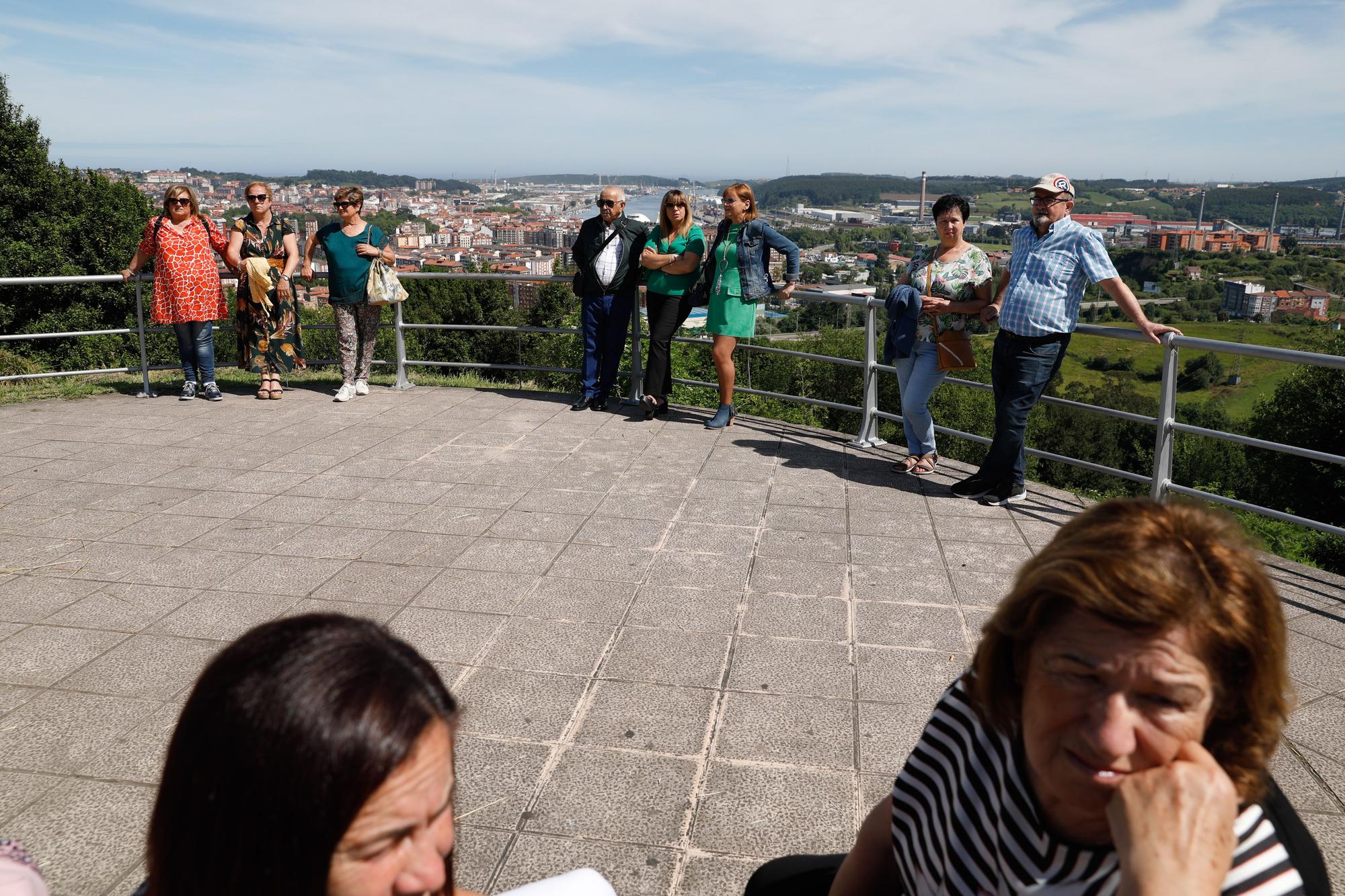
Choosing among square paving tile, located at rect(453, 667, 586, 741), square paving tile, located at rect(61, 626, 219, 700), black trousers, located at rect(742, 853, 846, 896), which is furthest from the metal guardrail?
square paving tile, located at rect(61, 626, 219, 700)

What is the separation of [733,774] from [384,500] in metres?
3.36

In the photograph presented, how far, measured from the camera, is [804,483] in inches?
242

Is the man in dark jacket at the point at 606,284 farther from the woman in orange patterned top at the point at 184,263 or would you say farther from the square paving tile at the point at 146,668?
the square paving tile at the point at 146,668

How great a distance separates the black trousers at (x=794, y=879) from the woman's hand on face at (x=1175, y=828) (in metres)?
0.67

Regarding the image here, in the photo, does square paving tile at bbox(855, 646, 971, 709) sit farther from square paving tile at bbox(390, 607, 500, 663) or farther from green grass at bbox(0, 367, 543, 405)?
green grass at bbox(0, 367, 543, 405)

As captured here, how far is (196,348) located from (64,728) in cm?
584

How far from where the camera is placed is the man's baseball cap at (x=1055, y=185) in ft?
17.1

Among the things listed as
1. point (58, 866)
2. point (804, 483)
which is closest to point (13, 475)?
point (58, 866)

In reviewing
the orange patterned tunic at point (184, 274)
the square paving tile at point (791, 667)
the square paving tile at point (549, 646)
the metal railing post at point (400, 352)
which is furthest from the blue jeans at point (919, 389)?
the orange patterned tunic at point (184, 274)

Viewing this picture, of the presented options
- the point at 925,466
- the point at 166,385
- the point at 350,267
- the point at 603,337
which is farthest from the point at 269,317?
the point at 925,466

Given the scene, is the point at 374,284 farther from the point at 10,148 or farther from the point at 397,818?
the point at 10,148

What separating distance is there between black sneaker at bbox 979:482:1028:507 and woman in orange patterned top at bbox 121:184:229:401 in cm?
629

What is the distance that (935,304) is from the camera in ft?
19.8

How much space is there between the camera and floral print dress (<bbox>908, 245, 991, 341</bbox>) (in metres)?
6.05
